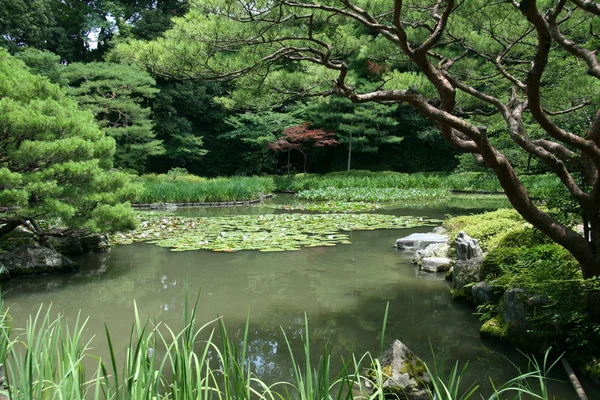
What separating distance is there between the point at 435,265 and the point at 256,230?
10.5 feet

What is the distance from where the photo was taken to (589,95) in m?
4.29

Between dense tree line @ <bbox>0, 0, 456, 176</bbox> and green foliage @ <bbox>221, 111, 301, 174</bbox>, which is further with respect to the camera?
green foliage @ <bbox>221, 111, 301, 174</bbox>

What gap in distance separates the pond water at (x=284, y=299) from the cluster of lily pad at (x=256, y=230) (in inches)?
10.4

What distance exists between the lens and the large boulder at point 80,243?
5859 mm

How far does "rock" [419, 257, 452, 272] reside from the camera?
199 inches

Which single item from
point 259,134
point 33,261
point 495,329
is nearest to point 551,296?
point 495,329

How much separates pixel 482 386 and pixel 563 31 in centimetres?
351

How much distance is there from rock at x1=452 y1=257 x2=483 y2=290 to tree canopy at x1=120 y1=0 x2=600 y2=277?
0.90 meters

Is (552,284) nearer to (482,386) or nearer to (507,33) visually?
(482,386)

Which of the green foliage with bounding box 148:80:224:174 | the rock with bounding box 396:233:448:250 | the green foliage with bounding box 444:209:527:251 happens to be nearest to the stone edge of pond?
the green foliage with bounding box 148:80:224:174

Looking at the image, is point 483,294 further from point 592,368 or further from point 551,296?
point 592,368

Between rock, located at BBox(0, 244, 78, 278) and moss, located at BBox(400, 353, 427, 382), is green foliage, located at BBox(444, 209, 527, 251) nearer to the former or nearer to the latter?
moss, located at BBox(400, 353, 427, 382)

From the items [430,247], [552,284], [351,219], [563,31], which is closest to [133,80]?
[351,219]

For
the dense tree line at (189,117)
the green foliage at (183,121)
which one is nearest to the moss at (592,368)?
the dense tree line at (189,117)
